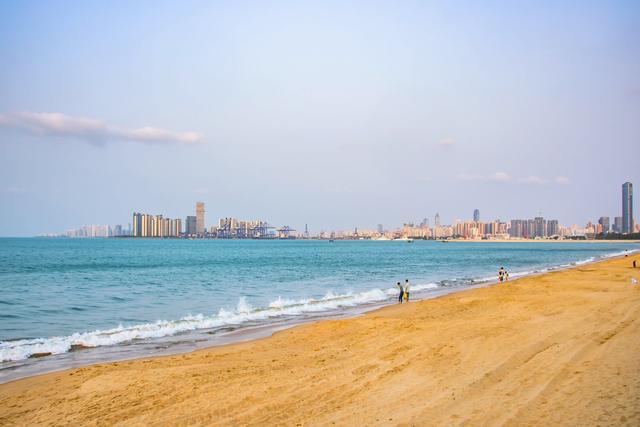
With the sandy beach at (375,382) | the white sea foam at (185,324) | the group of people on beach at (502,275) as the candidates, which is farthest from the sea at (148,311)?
the group of people on beach at (502,275)

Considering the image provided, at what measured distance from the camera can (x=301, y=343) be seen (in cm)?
1455

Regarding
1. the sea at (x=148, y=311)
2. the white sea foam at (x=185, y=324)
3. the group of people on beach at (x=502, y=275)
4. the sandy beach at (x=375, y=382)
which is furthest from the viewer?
the group of people on beach at (x=502, y=275)

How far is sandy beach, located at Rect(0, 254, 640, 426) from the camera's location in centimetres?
780

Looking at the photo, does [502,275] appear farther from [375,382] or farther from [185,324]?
[375,382]

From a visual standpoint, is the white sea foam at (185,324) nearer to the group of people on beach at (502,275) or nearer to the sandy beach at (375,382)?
the sandy beach at (375,382)

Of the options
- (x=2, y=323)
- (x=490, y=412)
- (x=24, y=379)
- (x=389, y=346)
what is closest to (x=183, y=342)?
(x=24, y=379)

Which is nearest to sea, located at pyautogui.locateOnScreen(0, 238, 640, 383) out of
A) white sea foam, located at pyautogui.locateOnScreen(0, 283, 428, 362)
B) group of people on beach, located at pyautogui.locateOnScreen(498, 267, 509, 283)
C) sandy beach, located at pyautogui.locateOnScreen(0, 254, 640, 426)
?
white sea foam, located at pyautogui.locateOnScreen(0, 283, 428, 362)

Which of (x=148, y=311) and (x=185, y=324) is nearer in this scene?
(x=185, y=324)

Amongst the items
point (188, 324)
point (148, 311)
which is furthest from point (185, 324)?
point (148, 311)

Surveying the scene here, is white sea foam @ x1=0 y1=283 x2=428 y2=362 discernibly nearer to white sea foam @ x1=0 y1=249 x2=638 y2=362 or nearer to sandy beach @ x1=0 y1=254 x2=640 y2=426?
white sea foam @ x1=0 y1=249 x2=638 y2=362

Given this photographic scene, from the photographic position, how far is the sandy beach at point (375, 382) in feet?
25.6

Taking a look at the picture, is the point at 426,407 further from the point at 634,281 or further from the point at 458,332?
the point at 634,281

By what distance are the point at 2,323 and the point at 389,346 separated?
1639cm

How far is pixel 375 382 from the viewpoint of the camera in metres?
9.59
